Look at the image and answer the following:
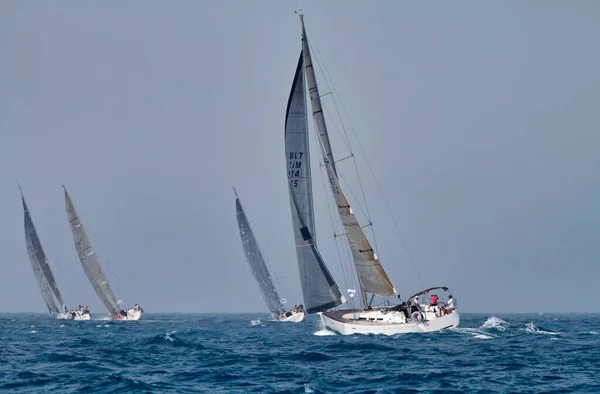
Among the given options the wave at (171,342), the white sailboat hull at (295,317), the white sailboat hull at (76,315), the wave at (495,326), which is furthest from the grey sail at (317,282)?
the white sailboat hull at (76,315)

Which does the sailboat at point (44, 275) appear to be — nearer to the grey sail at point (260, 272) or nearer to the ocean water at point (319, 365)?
the grey sail at point (260, 272)

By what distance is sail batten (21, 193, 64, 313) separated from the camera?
111312mm

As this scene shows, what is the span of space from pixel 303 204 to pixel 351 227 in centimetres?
459

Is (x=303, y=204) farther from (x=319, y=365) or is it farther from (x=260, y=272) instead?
(x=260, y=272)

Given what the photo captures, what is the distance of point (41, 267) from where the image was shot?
11475 centimetres

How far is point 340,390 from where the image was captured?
2819 centimetres

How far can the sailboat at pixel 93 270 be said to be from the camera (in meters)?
99.6

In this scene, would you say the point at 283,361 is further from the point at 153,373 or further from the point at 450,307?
the point at 450,307

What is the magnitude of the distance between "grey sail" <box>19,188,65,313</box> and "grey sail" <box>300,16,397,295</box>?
66246mm

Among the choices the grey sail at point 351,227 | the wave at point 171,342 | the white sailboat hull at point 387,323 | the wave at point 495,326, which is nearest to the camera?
the wave at point 171,342

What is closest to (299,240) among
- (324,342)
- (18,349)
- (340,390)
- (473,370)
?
(324,342)

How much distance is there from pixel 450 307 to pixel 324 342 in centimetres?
981

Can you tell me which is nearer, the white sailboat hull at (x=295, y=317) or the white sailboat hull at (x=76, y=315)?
the white sailboat hull at (x=295, y=317)

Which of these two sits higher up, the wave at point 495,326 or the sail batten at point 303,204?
the sail batten at point 303,204
